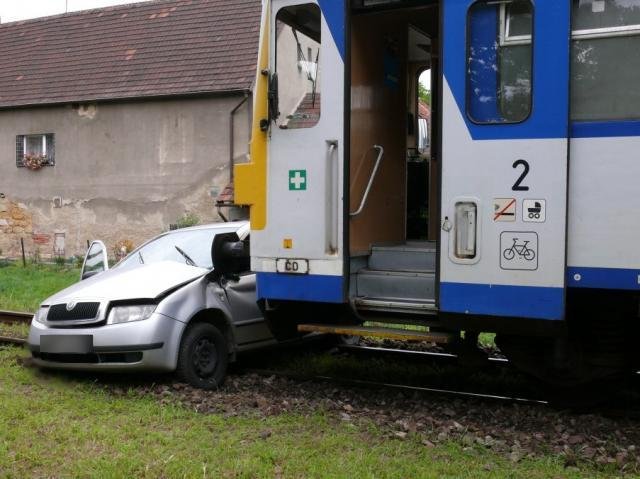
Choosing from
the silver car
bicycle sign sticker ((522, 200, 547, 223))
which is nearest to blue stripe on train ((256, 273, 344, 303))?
the silver car

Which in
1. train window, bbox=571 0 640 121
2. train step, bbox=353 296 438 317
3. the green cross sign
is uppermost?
train window, bbox=571 0 640 121

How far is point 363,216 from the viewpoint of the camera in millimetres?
6676

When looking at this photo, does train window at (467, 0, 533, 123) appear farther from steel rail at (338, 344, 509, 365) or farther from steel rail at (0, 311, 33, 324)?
steel rail at (0, 311, 33, 324)

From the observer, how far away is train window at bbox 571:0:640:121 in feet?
17.0

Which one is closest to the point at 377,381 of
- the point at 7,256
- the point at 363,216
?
the point at 363,216

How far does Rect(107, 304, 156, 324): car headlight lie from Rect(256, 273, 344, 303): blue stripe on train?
1.00 meters

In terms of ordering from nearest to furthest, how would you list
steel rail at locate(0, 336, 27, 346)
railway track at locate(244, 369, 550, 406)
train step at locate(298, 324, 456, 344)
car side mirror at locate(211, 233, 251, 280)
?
train step at locate(298, 324, 456, 344) → railway track at locate(244, 369, 550, 406) → car side mirror at locate(211, 233, 251, 280) → steel rail at locate(0, 336, 27, 346)

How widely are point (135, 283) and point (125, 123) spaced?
1576 centimetres

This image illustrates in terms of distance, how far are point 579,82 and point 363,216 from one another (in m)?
2.14

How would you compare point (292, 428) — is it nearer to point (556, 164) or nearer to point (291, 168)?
point (291, 168)

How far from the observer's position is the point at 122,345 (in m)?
6.59

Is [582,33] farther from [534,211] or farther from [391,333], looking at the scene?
[391,333]

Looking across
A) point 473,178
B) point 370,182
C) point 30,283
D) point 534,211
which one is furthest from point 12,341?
point 30,283

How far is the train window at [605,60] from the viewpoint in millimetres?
5184
